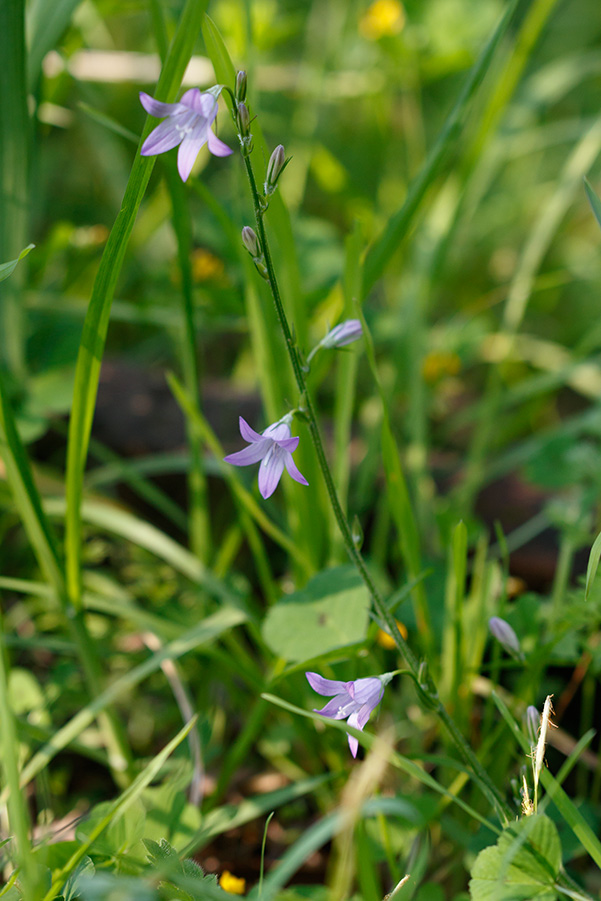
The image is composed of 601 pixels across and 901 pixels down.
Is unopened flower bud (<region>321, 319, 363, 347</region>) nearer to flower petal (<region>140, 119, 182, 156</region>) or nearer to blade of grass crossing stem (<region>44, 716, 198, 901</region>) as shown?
flower petal (<region>140, 119, 182, 156</region>)

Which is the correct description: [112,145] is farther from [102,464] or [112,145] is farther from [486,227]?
[486,227]

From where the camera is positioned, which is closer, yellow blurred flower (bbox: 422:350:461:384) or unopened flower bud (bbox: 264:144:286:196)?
unopened flower bud (bbox: 264:144:286:196)

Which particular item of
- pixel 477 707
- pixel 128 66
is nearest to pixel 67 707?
pixel 477 707

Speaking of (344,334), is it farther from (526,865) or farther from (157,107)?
(526,865)

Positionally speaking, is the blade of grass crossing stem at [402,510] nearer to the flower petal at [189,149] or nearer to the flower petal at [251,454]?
the flower petal at [251,454]

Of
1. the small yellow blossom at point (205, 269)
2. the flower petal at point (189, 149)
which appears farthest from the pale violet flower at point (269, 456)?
the small yellow blossom at point (205, 269)

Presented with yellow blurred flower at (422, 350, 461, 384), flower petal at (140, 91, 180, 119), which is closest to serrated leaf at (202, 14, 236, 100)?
flower petal at (140, 91, 180, 119)
